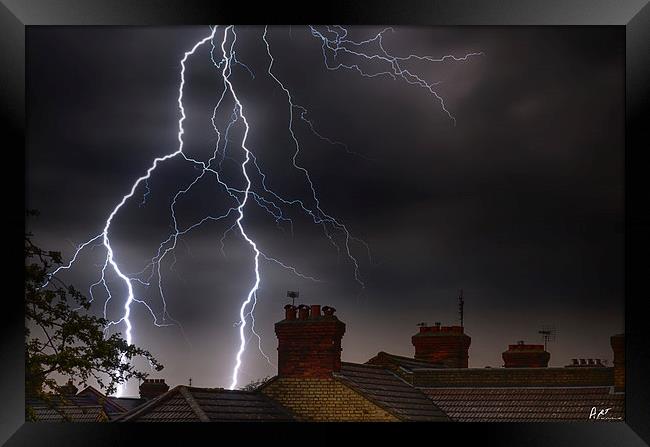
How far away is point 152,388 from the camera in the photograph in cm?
646

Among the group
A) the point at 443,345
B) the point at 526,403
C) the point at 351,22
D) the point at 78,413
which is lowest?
the point at 78,413

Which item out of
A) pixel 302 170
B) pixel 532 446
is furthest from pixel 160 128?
pixel 532 446

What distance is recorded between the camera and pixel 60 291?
5129mm

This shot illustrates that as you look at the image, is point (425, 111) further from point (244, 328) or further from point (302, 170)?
point (244, 328)

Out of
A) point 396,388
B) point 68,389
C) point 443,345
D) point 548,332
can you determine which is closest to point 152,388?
point 68,389

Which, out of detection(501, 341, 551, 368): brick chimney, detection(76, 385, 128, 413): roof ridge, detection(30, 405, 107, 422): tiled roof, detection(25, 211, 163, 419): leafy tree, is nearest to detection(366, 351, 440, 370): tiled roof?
detection(501, 341, 551, 368): brick chimney

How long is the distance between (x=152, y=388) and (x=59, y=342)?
1477 mm

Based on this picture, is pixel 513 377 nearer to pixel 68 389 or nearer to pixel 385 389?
pixel 385 389

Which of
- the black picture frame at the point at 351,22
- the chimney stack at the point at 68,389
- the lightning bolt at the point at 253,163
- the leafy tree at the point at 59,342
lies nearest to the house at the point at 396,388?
the lightning bolt at the point at 253,163

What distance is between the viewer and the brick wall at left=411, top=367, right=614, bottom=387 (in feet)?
24.3

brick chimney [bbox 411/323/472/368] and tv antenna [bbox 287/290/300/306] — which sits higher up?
tv antenna [bbox 287/290/300/306]

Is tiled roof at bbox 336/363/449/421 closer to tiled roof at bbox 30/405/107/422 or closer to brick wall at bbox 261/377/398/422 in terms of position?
brick wall at bbox 261/377/398/422

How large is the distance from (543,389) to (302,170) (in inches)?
125

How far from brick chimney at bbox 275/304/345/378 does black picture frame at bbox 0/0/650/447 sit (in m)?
2.76
